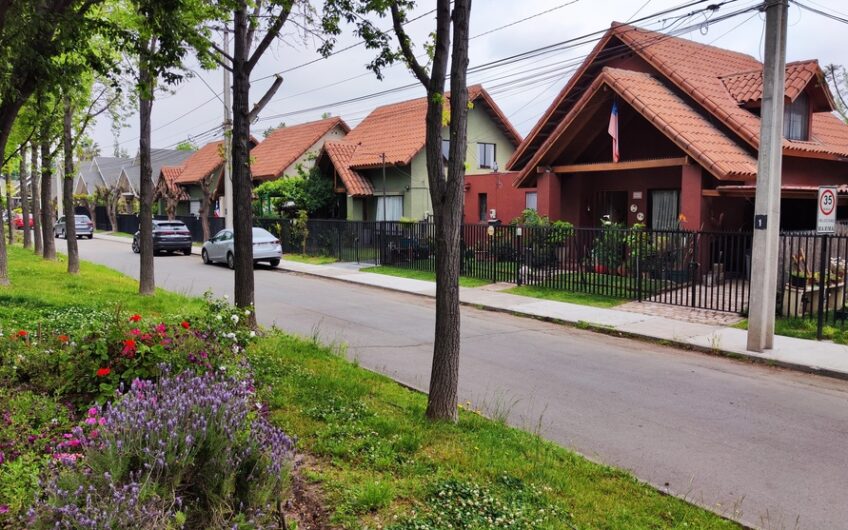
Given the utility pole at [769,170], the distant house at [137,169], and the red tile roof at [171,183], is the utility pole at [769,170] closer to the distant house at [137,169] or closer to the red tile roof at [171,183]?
the red tile roof at [171,183]

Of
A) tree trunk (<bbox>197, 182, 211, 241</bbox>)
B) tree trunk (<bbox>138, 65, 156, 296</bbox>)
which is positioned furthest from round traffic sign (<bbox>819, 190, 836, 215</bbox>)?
tree trunk (<bbox>197, 182, 211, 241</bbox>)

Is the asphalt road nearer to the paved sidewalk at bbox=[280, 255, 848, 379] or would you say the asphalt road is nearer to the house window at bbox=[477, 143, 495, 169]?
the paved sidewalk at bbox=[280, 255, 848, 379]

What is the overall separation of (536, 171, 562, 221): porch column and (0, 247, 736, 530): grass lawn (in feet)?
49.6

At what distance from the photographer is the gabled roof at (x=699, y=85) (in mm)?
17609

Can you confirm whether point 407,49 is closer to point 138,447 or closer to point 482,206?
point 138,447

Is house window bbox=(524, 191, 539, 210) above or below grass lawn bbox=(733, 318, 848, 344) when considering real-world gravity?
above

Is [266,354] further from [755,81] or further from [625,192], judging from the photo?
[755,81]

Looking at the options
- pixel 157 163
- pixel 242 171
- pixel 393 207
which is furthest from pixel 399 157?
pixel 157 163


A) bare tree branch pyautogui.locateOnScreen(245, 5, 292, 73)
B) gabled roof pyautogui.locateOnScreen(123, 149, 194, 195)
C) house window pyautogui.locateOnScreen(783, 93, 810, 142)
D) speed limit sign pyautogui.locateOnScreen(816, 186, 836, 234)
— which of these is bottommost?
speed limit sign pyautogui.locateOnScreen(816, 186, 836, 234)

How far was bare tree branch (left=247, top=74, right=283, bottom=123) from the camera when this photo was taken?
346 inches

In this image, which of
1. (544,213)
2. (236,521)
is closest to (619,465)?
(236,521)

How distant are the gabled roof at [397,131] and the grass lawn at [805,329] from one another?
18740mm

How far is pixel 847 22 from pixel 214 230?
1291 inches

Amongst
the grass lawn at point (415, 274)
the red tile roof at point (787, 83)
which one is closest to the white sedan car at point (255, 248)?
the grass lawn at point (415, 274)
